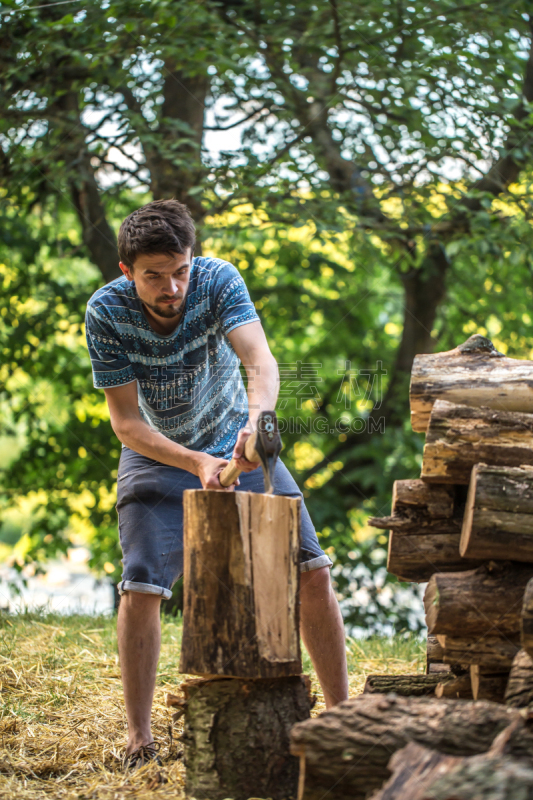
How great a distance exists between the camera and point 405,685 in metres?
2.35

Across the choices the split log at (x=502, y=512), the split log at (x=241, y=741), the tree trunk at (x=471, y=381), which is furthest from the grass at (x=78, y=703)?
the tree trunk at (x=471, y=381)

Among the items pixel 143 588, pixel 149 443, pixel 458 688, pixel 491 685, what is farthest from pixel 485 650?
pixel 149 443

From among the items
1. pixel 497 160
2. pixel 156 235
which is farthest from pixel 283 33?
pixel 156 235

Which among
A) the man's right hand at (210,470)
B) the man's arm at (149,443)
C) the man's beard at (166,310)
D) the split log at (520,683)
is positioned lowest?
the split log at (520,683)

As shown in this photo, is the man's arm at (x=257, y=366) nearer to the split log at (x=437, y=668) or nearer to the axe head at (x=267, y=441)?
the axe head at (x=267, y=441)

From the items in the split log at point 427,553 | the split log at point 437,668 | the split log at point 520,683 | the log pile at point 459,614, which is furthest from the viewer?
the split log at point 437,668

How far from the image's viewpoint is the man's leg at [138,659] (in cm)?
234

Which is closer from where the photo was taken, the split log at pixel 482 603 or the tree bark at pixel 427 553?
the split log at pixel 482 603

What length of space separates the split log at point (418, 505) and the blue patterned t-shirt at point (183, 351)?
27.1 inches

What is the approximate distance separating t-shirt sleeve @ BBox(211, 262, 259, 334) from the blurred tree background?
6.43 feet

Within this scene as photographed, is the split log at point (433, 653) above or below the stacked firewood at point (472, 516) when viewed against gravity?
below

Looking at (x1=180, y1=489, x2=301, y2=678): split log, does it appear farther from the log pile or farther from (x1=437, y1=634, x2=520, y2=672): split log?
(x1=437, y1=634, x2=520, y2=672): split log

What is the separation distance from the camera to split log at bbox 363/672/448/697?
7.59 ft

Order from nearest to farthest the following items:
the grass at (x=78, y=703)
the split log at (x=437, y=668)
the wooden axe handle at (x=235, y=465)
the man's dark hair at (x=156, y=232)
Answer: the wooden axe handle at (x=235, y=465), the grass at (x=78, y=703), the man's dark hair at (x=156, y=232), the split log at (x=437, y=668)
